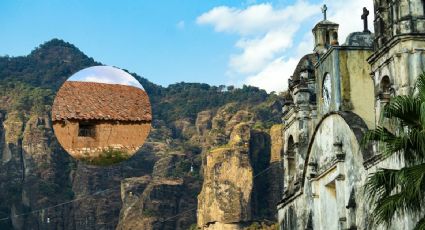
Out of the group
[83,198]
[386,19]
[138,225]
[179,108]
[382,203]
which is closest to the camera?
[382,203]

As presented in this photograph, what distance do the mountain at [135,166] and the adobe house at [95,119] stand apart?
6850cm

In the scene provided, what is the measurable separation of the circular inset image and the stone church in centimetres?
1258

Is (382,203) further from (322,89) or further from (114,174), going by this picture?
(114,174)

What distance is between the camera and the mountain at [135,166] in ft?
274

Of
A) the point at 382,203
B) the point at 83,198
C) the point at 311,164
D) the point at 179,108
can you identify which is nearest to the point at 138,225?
the point at 83,198

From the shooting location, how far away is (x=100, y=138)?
20.6ft

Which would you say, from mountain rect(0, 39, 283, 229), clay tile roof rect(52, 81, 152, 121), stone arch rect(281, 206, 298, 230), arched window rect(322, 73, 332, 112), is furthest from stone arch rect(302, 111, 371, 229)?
mountain rect(0, 39, 283, 229)

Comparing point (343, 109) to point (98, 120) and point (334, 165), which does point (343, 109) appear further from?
point (98, 120)

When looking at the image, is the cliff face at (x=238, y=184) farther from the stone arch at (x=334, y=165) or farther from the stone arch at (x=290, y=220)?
the stone arch at (x=334, y=165)

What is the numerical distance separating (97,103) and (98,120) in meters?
0.15

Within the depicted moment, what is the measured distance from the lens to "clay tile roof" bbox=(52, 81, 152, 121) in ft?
20.4

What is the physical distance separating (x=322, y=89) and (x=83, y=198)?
7080 centimetres

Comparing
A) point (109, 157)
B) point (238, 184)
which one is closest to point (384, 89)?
point (109, 157)

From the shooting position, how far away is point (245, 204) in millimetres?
76688
